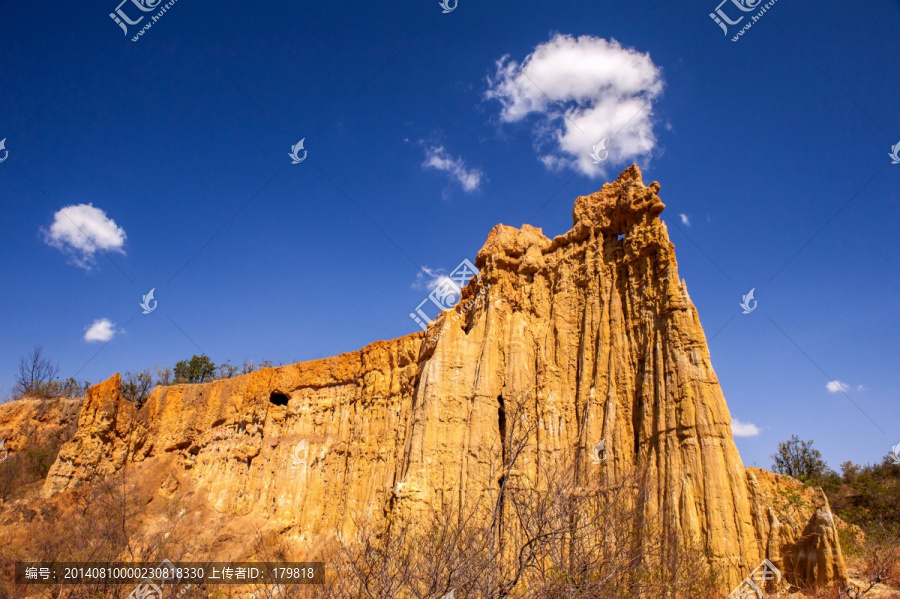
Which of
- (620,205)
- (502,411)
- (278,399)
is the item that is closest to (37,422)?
(278,399)

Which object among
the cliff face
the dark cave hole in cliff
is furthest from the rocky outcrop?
the dark cave hole in cliff

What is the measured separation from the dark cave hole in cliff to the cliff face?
150 mm

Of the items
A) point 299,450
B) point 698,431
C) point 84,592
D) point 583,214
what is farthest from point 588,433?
point 299,450

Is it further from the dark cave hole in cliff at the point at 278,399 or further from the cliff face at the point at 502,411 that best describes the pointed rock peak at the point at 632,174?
the dark cave hole in cliff at the point at 278,399

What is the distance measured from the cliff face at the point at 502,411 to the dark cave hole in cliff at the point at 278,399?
0.49ft

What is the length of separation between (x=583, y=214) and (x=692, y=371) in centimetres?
810

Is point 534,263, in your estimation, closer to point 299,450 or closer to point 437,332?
point 437,332

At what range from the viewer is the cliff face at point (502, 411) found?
14.4 metres

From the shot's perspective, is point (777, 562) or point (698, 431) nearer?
point (777, 562)

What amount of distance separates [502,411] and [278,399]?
16.8 metres

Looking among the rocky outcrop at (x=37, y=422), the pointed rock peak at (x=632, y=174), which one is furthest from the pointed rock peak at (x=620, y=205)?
the rocky outcrop at (x=37, y=422)

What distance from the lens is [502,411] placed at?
2102 cm

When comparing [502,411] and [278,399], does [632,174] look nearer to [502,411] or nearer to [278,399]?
[502,411]

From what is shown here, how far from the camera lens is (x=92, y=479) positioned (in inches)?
1179
